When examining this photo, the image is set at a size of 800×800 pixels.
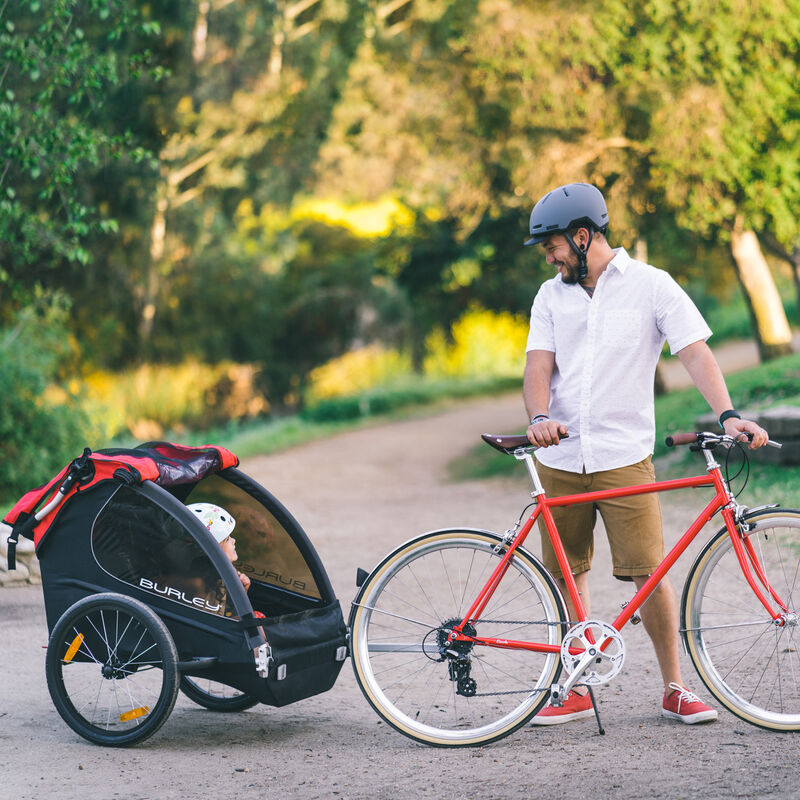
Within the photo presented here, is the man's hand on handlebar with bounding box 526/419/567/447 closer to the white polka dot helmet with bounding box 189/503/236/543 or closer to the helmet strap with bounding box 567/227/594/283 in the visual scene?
the helmet strap with bounding box 567/227/594/283

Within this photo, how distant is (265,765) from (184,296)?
2195 cm

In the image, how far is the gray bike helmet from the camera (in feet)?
14.3

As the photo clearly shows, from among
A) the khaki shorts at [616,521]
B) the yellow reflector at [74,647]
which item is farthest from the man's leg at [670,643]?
the yellow reflector at [74,647]

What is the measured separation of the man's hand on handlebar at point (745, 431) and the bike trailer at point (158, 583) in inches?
66.0

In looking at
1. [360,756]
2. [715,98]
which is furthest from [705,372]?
[715,98]

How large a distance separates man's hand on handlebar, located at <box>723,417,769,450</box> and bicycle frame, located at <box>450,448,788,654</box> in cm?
17

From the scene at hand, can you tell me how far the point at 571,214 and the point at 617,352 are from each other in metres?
0.54

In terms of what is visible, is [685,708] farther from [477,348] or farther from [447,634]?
[477,348]

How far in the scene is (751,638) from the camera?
456 cm

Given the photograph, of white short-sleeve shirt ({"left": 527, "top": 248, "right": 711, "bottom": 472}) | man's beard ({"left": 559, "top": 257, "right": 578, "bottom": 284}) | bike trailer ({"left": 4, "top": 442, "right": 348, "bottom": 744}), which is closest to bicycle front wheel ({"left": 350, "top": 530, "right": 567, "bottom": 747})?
bike trailer ({"left": 4, "top": 442, "right": 348, "bottom": 744})

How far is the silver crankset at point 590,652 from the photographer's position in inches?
169

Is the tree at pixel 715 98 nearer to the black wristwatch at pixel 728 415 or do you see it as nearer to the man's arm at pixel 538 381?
the man's arm at pixel 538 381

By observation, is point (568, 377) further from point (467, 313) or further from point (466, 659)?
point (467, 313)

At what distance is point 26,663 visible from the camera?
5.71 meters
